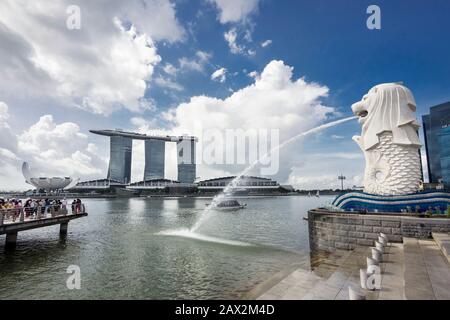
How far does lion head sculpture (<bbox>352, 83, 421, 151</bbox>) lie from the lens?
2298 cm

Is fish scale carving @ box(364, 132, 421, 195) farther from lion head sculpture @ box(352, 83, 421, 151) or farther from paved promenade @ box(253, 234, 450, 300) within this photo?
paved promenade @ box(253, 234, 450, 300)

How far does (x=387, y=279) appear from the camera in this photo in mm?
9891

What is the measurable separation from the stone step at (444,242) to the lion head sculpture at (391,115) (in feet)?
31.8

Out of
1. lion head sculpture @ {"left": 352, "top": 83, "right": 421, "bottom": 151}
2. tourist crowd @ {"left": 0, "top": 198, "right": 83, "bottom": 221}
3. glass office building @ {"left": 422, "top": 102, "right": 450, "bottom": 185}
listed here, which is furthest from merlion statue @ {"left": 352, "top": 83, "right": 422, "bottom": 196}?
glass office building @ {"left": 422, "top": 102, "right": 450, "bottom": 185}

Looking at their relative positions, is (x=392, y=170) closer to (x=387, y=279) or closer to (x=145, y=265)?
(x=387, y=279)

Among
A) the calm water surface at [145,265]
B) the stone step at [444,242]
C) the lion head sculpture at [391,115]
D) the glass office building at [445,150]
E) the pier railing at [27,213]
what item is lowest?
the calm water surface at [145,265]

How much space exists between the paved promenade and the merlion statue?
8.91 metres

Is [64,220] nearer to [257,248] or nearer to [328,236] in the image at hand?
[257,248]

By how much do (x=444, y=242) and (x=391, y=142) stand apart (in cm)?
1202

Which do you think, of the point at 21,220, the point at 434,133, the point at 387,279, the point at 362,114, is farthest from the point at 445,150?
the point at 21,220

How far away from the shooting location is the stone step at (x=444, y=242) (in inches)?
450

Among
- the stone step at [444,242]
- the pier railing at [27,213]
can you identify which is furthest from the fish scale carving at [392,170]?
the pier railing at [27,213]

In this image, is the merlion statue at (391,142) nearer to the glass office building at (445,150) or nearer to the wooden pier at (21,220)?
the wooden pier at (21,220)
